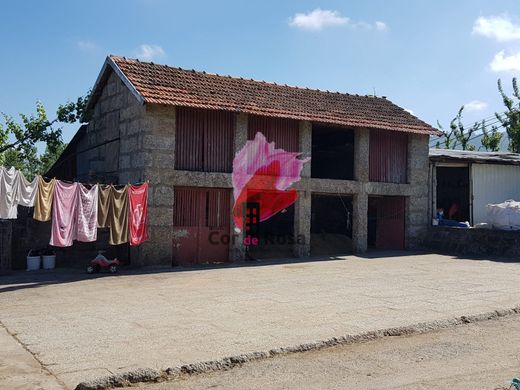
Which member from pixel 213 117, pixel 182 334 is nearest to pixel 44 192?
pixel 213 117

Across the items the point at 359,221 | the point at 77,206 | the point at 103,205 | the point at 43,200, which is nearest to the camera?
the point at 43,200

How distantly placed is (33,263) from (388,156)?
1311 centimetres

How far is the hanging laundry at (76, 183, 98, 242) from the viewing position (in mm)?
13781

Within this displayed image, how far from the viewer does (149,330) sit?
7883mm

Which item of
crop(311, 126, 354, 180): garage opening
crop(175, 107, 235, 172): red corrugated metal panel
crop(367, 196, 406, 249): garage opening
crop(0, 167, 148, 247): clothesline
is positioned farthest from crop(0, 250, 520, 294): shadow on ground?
crop(311, 126, 354, 180): garage opening

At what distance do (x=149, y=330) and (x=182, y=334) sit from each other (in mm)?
587

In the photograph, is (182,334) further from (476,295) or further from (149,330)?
(476,295)

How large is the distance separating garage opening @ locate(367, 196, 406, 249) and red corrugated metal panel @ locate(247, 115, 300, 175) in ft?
17.7

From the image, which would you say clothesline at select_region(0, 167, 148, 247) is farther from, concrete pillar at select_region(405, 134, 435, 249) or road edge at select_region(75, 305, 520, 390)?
concrete pillar at select_region(405, 134, 435, 249)

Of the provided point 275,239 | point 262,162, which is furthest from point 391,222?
point 262,162

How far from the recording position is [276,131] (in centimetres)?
1833

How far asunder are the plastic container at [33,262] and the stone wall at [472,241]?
14111mm

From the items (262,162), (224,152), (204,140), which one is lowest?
(262,162)

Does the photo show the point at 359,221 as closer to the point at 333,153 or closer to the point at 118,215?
the point at 333,153
